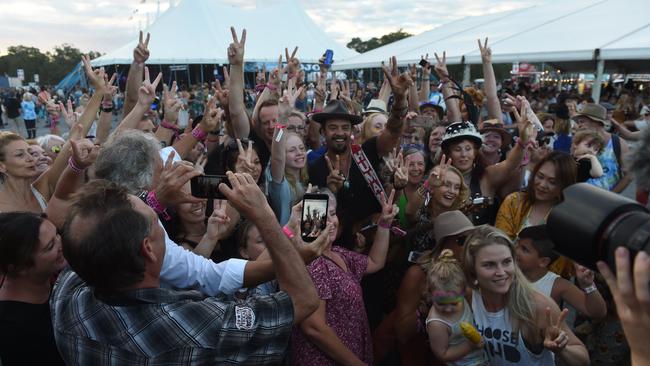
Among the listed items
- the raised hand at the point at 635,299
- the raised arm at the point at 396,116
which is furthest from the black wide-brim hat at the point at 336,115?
the raised hand at the point at 635,299

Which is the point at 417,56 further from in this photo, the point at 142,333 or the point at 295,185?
the point at 142,333

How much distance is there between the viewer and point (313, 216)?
191 centimetres

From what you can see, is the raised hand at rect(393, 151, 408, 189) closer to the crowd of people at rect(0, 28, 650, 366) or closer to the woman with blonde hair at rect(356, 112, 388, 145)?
the crowd of people at rect(0, 28, 650, 366)

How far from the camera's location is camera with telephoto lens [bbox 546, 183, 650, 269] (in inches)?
40.0

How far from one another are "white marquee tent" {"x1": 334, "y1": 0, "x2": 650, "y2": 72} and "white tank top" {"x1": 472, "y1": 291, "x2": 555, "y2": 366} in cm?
645

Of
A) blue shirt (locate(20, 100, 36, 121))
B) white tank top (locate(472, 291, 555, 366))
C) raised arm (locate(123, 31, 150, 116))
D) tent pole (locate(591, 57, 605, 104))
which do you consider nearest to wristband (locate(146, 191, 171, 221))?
white tank top (locate(472, 291, 555, 366))

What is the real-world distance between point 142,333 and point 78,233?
1.14ft

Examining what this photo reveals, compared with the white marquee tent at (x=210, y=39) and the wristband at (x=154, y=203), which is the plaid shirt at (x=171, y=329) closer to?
the wristband at (x=154, y=203)

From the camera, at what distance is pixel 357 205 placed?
322cm

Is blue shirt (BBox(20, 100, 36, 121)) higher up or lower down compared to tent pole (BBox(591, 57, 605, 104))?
lower down

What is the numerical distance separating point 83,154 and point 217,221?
2.84 ft

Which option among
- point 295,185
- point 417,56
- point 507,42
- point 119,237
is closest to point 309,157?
point 295,185

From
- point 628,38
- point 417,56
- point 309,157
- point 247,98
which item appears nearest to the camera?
point 309,157

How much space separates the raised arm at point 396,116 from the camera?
11.0ft
